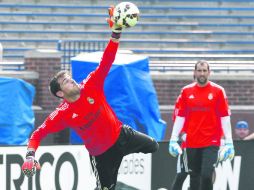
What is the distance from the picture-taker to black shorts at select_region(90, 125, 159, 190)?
10.2 metres

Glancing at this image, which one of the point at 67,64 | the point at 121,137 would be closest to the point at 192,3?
the point at 67,64

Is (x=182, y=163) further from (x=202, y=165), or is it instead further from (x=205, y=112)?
(x=205, y=112)

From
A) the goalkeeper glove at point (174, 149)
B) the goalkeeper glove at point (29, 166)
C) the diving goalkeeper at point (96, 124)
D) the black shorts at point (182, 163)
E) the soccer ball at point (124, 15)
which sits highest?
the soccer ball at point (124, 15)

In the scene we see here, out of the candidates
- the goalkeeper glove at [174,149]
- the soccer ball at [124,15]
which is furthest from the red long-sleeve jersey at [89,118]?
the goalkeeper glove at [174,149]

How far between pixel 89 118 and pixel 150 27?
13.2 metres

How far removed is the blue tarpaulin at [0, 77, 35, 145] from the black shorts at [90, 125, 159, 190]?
4328 millimetres

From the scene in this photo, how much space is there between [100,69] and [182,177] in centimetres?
336

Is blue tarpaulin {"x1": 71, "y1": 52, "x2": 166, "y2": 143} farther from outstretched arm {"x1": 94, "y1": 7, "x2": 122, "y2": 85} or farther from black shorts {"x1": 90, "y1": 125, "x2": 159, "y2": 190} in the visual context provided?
outstretched arm {"x1": 94, "y1": 7, "x2": 122, "y2": 85}

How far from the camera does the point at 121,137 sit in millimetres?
10227

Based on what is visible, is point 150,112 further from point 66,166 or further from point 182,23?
point 182,23

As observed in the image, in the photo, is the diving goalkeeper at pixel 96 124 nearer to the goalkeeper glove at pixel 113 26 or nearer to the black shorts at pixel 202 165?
the goalkeeper glove at pixel 113 26

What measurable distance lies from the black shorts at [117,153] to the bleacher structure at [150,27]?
10.5 metres

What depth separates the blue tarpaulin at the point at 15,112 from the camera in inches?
576

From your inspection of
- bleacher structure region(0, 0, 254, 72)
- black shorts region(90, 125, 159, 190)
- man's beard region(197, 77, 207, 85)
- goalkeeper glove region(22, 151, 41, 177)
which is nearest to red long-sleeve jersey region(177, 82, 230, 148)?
man's beard region(197, 77, 207, 85)
